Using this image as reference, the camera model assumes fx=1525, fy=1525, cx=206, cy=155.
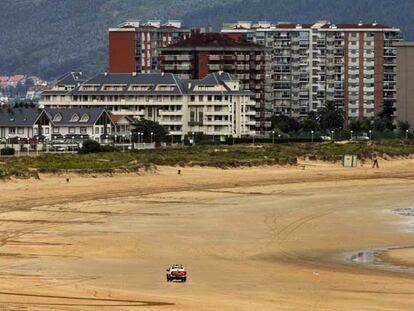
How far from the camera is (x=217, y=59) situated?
13000 cm

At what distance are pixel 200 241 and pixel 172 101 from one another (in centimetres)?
7175

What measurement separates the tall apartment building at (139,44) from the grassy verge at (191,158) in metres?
53.2

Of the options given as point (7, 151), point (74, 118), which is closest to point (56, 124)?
point (74, 118)

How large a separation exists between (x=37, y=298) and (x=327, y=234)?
16.7m

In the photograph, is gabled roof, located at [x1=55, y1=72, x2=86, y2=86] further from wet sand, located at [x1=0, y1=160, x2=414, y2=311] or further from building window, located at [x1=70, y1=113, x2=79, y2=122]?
wet sand, located at [x1=0, y1=160, x2=414, y2=311]

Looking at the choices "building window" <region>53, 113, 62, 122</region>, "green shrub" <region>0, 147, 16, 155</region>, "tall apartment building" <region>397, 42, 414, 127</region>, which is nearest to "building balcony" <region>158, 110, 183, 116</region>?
"building window" <region>53, 113, 62, 122</region>

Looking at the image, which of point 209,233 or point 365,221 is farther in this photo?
point 365,221

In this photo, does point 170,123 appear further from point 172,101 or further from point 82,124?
point 82,124

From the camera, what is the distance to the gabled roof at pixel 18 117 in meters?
105

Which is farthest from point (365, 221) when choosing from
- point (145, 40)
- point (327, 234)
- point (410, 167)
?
point (145, 40)

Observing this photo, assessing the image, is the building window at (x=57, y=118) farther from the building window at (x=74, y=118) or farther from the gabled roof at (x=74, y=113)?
the building window at (x=74, y=118)

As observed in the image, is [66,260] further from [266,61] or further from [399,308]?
[266,61]

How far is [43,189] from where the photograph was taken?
59.2m

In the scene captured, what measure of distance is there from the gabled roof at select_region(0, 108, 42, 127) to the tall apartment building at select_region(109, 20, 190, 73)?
42.5 m
